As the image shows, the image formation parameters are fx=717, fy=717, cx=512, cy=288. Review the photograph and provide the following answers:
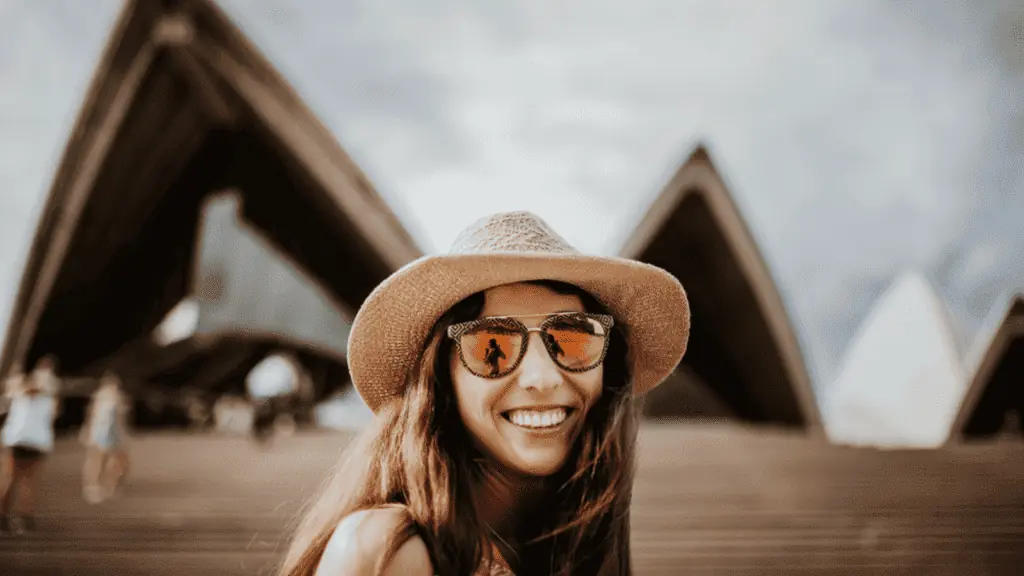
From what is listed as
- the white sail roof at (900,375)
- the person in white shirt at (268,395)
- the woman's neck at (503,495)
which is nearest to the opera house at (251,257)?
the person in white shirt at (268,395)

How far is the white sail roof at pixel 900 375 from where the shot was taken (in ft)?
103

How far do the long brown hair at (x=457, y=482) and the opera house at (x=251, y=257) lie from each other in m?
6.77

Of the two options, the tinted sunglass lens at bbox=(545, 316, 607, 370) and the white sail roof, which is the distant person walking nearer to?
the tinted sunglass lens at bbox=(545, 316, 607, 370)

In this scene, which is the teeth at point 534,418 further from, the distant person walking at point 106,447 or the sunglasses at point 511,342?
the distant person walking at point 106,447

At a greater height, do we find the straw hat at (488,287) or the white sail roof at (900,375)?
the straw hat at (488,287)

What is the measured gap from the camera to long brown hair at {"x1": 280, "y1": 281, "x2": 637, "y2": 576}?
1119 millimetres

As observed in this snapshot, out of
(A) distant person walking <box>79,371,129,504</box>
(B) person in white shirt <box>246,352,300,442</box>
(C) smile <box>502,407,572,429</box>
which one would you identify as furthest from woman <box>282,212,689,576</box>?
(B) person in white shirt <box>246,352,300,442</box>

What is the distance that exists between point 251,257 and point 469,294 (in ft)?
56.2

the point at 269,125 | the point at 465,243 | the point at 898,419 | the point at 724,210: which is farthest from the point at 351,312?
the point at 898,419

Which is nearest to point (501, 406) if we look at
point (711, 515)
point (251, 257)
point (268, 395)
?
point (711, 515)

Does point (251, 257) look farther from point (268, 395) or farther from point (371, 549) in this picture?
point (371, 549)

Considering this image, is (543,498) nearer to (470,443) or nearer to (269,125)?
(470,443)

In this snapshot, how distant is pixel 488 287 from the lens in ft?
4.20

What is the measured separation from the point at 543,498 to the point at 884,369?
38.4 metres
